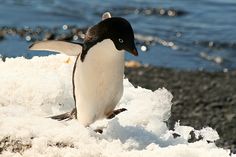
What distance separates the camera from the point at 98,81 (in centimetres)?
318

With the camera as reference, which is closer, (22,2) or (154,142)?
(154,142)

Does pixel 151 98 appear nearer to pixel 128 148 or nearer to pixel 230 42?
pixel 128 148

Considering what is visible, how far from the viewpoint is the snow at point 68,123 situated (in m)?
2.83

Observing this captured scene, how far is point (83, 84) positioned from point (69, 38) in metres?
8.98

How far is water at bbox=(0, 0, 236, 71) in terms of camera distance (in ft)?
35.7

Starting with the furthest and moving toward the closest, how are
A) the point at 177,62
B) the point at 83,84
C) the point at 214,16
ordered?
the point at 214,16, the point at 177,62, the point at 83,84

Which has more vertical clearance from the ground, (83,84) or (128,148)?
(83,84)

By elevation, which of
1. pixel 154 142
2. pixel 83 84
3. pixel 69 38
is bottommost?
pixel 69 38

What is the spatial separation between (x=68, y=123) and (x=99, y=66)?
0.32m

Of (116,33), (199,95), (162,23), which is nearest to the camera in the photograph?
(116,33)

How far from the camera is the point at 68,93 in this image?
3609 millimetres

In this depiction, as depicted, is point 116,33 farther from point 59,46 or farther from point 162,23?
point 162,23

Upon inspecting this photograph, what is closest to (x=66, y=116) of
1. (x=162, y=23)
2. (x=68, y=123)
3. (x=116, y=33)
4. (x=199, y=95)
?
(x=68, y=123)

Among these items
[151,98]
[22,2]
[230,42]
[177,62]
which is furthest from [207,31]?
[151,98]
